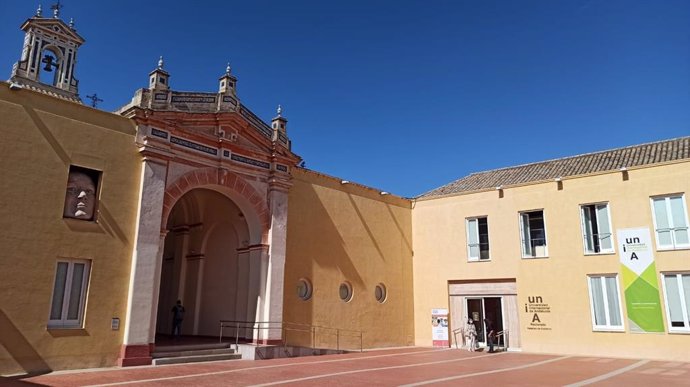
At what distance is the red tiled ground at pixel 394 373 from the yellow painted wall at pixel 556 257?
4.35 feet

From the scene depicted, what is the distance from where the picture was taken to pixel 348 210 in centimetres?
2009

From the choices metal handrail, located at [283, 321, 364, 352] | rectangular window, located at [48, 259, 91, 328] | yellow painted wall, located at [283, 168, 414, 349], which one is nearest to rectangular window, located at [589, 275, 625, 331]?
yellow painted wall, located at [283, 168, 414, 349]

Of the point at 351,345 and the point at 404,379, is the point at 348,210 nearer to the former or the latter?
the point at 351,345

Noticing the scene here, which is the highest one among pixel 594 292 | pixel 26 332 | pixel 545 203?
pixel 545 203

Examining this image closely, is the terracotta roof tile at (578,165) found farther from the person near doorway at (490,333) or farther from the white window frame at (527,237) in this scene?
the person near doorway at (490,333)

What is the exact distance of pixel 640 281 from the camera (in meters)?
16.8

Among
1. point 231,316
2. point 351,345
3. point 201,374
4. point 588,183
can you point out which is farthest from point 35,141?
point 588,183

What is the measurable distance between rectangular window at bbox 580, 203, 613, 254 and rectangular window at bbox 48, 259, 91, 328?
1619 centimetres

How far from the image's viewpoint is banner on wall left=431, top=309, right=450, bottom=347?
20672mm

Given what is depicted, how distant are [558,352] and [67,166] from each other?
662 inches

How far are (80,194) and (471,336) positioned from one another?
14.4 m


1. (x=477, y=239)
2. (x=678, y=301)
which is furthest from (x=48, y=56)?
(x=678, y=301)

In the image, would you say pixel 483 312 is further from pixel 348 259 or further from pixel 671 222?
pixel 671 222

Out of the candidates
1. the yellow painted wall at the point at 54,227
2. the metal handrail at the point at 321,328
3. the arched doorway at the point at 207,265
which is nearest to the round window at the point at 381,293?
the metal handrail at the point at 321,328
